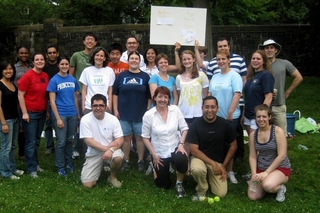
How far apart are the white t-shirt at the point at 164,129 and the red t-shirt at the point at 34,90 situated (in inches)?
58.9

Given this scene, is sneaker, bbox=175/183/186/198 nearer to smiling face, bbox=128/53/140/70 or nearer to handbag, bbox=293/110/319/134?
smiling face, bbox=128/53/140/70

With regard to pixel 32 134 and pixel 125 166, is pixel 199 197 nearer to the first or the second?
pixel 125 166

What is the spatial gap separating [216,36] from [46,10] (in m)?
9.19

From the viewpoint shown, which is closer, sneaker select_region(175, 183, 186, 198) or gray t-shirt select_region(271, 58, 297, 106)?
sneaker select_region(175, 183, 186, 198)

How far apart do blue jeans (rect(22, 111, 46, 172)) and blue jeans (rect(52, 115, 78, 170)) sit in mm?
208

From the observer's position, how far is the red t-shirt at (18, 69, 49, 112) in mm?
5527

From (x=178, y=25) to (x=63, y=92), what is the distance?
7.79ft

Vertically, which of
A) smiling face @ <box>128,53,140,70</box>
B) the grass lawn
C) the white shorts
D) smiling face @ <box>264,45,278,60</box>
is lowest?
the grass lawn

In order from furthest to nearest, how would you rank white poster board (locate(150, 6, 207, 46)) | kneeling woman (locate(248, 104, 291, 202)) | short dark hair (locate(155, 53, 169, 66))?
white poster board (locate(150, 6, 207, 46)) < short dark hair (locate(155, 53, 169, 66)) < kneeling woman (locate(248, 104, 291, 202))

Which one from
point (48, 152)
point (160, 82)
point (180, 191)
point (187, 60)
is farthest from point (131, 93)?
point (48, 152)

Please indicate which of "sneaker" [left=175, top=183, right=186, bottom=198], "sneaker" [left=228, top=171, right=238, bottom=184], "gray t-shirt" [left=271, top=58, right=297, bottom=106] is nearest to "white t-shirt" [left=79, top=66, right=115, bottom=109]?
"sneaker" [left=175, top=183, right=186, bottom=198]

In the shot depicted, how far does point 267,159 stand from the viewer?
5.10 m

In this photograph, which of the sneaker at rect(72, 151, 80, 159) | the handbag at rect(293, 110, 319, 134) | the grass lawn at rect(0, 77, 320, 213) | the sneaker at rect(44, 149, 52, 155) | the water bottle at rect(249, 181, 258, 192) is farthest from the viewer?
the handbag at rect(293, 110, 319, 134)

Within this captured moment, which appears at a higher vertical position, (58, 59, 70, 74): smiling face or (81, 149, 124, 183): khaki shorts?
(58, 59, 70, 74): smiling face
